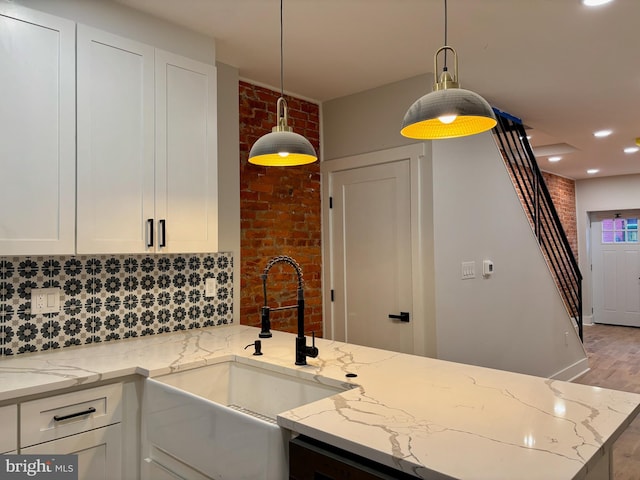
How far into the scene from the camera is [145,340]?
2.59 meters

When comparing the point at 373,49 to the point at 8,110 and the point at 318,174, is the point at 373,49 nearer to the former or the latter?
the point at 318,174

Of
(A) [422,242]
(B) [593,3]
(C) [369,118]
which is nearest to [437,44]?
(B) [593,3]

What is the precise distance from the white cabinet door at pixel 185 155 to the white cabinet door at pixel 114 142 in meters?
0.07

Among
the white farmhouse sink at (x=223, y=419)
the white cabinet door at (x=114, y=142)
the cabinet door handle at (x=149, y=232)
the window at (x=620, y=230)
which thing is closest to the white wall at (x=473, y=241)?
the white farmhouse sink at (x=223, y=419)

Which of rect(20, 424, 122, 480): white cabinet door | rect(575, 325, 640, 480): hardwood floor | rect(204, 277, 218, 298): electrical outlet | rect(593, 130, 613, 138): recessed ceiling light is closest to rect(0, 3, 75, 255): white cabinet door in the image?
rect(20, 424, 122, 480): white cabinet door

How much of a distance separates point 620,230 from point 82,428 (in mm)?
9229

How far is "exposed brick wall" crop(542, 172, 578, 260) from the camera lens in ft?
26.0

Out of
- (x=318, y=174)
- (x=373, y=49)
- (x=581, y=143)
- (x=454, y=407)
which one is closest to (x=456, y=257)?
(x=318, y=174)

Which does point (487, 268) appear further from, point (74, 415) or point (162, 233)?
point (74, 415)

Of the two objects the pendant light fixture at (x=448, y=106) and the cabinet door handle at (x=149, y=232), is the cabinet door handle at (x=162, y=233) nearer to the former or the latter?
the cabinet door handle at (x=149, y=232)

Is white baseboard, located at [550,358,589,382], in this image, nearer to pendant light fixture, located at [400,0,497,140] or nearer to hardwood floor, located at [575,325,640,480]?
hardwood floor, located at [575,325,640,480]

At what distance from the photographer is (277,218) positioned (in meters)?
3.65

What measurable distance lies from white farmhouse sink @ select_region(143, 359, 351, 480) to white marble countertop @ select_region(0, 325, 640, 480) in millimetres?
54

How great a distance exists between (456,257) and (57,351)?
268 centimetres
